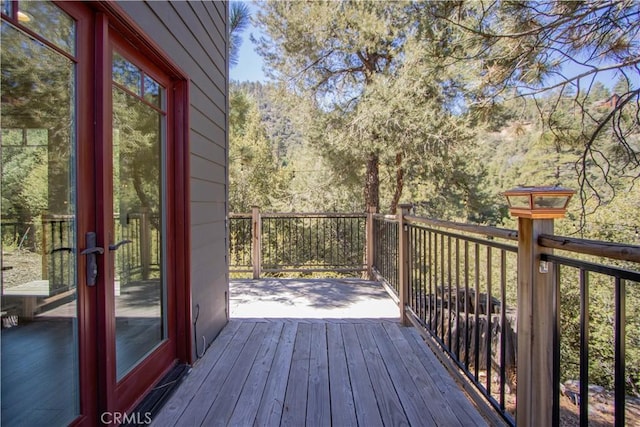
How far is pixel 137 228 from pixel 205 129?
1.04 metres

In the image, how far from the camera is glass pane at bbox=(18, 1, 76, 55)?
1.15 meters

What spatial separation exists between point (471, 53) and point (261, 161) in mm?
11660

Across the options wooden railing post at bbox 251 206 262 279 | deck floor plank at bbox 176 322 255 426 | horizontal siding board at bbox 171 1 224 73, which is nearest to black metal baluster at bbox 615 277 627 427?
deck floor plank at bbox 176 322 255 426

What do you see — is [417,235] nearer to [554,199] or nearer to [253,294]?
[554,199]

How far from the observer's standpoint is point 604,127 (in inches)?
131

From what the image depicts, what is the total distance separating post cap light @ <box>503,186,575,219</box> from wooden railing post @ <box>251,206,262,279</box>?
3948mm

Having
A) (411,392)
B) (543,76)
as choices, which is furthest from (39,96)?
(543,76)

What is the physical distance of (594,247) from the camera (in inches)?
39.4

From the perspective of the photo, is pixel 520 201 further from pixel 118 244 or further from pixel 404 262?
pixel 404 262

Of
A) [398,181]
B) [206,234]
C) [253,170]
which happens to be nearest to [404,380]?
[206,234]

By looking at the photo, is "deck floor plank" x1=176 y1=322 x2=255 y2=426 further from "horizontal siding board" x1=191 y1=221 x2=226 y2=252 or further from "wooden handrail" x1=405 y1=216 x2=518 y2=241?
"wooden handrail" x1=405 y1=216 x2=518 y2=241

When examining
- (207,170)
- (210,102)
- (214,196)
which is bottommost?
(214,196)

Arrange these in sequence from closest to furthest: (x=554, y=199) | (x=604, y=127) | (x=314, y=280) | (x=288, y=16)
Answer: (x=554, y=199) < (x=604, y=127) < (x=314, y=280) < (x=288, y=16)

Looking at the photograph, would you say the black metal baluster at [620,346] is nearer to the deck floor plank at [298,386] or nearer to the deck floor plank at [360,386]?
the deck floor plank at [360,386]
